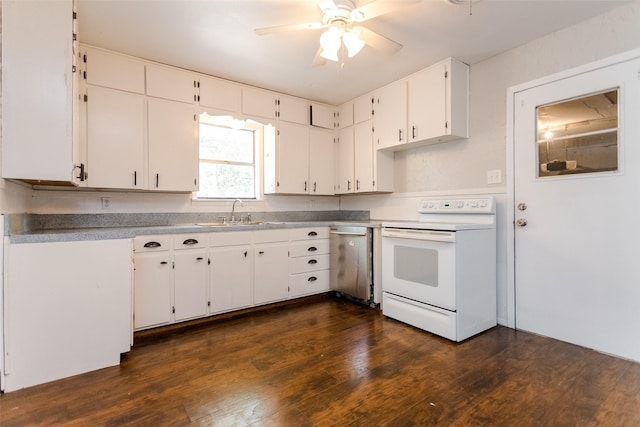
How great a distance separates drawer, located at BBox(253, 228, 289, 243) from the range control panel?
150 centimetres

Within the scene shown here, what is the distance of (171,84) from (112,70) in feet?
1.58

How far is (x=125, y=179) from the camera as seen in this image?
2.74 meters

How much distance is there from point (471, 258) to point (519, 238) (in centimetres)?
54

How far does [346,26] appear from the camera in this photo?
2.02m

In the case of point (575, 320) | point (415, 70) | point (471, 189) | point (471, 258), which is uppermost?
point (415, 70)

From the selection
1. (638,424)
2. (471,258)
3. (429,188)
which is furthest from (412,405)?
(429,188)

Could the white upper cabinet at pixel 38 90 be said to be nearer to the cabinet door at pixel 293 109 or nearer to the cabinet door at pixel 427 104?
the cabinet door at pixel 293 109

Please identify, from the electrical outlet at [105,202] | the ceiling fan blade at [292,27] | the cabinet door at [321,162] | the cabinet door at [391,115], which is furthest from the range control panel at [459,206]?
the electrical outlet at [105,202]

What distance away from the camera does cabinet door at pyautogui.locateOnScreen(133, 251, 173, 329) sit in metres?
2.48

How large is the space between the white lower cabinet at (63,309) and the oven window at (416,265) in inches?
86.9

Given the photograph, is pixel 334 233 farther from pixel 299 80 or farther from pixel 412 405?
pixel 412 405

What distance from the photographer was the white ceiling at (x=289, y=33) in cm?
213

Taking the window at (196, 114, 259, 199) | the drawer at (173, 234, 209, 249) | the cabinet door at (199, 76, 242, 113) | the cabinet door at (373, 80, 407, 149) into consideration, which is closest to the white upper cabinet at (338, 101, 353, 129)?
the cabinet door at (373, 80, 407, 149)

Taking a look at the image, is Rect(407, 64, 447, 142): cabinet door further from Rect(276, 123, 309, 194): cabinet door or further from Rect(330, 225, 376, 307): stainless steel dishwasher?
Rect(276, 123, 309, 194): cabinet door
